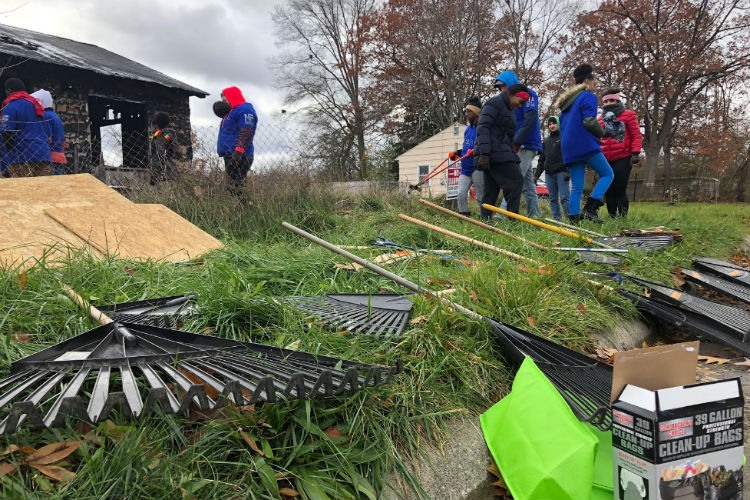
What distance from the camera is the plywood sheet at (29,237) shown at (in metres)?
2.48

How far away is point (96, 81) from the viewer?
12.3 metres

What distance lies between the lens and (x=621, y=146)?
6047mm

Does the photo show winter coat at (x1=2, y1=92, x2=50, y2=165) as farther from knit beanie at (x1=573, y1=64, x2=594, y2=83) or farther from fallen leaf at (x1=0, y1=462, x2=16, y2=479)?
knit beanie at (x1=573, y1=64, x2=594, y2=83)

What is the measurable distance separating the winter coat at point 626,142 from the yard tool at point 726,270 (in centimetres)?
269

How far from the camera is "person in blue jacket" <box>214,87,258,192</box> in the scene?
20.1 ft

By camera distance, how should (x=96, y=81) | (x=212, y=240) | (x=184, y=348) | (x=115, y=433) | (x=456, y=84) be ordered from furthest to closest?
(x=456, y=84) < (x=96, y=81) < (x=212, y=240) < (x=184, y=348) < (x=115, y=433)

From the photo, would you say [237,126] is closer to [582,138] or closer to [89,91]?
[582,138]

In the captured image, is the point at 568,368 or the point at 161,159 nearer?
the point at 568,368

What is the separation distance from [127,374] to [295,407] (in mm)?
470

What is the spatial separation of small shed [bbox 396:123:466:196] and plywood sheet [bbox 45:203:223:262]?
15191 millimetres

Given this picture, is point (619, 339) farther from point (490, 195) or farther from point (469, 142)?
point (469, 142)

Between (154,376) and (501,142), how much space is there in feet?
16.1

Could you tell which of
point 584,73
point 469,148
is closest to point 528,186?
point 469,148

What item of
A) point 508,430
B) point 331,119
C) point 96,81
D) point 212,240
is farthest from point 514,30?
point 508,430
